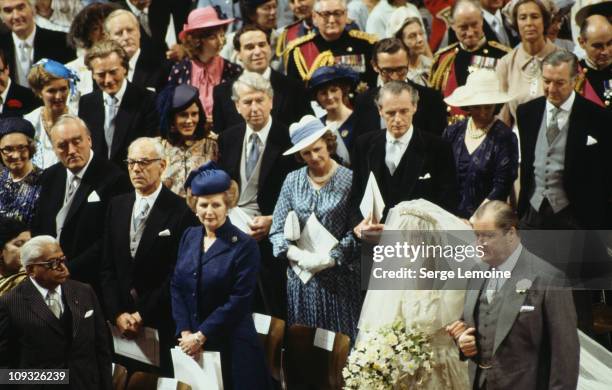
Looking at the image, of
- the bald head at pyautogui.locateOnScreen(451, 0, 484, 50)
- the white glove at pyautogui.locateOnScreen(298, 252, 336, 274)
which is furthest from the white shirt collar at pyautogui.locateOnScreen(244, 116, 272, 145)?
the bald head at pyautogui.locateOnScreen(451, 0, 484, 50)

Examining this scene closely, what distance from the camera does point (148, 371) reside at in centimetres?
793

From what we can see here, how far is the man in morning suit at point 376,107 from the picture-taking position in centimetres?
810

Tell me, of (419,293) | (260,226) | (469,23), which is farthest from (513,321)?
(469,23)

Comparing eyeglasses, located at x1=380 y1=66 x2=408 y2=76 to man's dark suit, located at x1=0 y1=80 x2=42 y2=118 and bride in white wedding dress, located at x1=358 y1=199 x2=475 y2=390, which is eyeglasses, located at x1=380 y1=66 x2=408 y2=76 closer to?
bride in white wedding dress, located at x1=358 y1=199 x2=475 y2=390

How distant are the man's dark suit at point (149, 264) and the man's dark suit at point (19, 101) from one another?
4.56 feet

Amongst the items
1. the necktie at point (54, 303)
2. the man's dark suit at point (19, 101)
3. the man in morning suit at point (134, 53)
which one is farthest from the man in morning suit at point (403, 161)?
the man's dark suit at point (19, 101)

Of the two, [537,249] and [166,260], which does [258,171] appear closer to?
[166,260]

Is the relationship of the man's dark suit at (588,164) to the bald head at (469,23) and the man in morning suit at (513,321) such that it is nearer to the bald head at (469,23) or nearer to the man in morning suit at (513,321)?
the man in morning suit at (513,321)

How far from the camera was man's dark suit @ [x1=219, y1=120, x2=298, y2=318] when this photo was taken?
26.2 feet

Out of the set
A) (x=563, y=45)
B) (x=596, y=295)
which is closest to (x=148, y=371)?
(x=596, y=295)

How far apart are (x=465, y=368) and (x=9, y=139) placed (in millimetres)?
2978

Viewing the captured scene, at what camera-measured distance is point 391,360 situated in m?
7.04

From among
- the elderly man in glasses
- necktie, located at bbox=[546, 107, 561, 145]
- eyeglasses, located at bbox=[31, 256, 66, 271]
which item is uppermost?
the elderly man in glasses

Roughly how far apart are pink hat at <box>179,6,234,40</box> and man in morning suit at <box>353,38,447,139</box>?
1.09m
